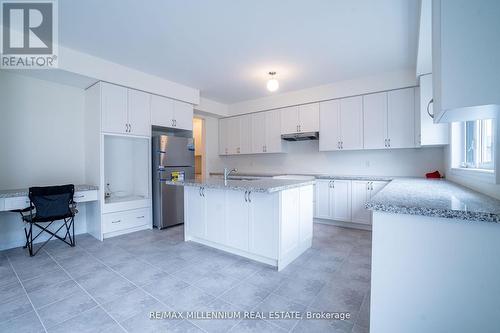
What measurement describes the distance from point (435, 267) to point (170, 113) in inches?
167

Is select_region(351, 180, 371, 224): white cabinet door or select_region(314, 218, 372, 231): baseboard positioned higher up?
select_region(351, 180, 371, 224): white cabinet door

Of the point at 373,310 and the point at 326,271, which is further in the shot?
the point at 326,271

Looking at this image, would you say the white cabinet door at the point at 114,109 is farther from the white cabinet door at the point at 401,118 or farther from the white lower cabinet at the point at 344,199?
the white cabinet door at the point at 401,118

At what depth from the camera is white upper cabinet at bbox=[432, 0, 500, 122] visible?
915 millimetres

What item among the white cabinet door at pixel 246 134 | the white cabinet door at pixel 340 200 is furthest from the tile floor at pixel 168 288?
the white cabinet door at pixel 246 134

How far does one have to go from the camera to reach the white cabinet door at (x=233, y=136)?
226 inches

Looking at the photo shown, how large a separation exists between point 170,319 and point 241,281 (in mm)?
724

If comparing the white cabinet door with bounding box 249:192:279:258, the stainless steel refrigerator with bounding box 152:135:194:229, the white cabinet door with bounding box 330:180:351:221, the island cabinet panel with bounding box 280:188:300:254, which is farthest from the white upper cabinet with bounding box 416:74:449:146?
the stainless steel refrigerator with bounding box 152:135:194:229

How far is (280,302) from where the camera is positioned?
187 centimetres

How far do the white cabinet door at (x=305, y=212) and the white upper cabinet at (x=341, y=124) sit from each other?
1702 millimetres

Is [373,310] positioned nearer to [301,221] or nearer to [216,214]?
[301,221]

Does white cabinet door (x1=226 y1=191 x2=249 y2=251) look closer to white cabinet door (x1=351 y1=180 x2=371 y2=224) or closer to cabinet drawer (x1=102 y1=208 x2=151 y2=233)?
cabinet drawer (x1=102 y1=208 x2=151 y2=233)

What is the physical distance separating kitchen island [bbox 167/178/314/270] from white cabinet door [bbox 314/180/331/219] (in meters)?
1.28

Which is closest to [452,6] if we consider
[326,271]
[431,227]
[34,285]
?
[431,227]
